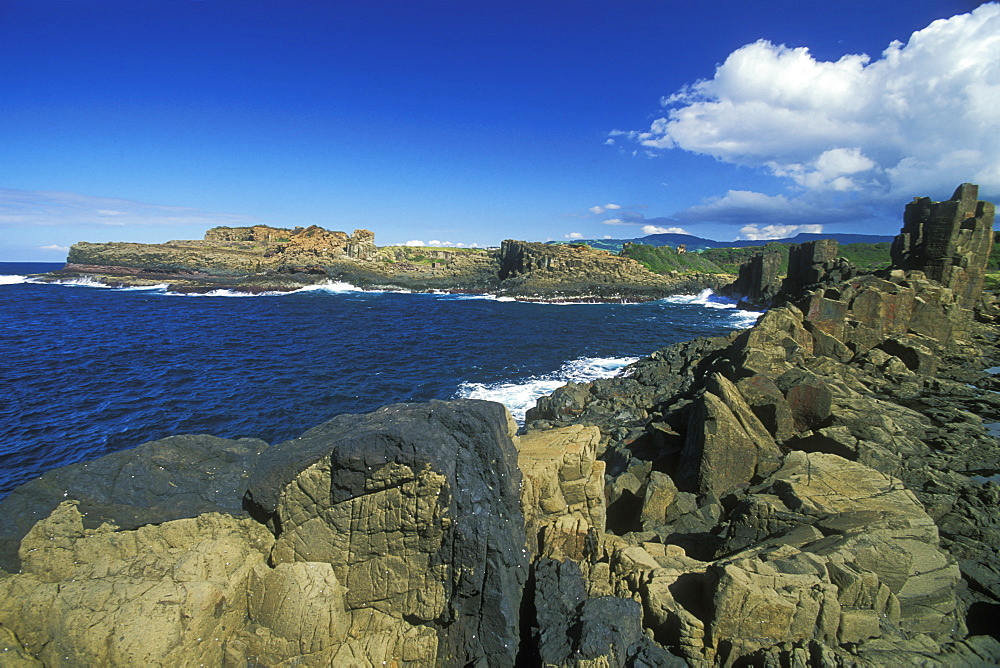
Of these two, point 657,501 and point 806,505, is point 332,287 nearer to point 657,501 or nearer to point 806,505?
point 657,501

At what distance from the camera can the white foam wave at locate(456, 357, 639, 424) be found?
A: 22.5m

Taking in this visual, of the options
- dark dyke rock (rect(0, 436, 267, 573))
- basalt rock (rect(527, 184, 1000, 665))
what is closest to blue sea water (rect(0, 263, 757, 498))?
basalt rock (rect(527, 184, 1000, 665))

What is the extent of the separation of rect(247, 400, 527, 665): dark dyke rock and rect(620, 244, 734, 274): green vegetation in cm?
9717

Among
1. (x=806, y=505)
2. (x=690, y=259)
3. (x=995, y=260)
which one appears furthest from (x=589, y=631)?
(x=690, y=259)

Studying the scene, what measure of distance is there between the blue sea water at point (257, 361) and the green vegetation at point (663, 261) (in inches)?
1673

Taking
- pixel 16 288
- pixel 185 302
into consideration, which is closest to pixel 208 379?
pixel 185 302

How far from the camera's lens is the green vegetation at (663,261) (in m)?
103

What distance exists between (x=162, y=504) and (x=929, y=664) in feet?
29.3

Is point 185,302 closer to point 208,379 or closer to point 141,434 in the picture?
point 208,379

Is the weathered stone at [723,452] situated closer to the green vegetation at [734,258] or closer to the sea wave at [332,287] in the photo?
the sea wave at [332,287]

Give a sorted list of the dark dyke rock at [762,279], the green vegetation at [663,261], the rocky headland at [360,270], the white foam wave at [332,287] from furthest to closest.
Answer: the green vegetation at [663,261] < the white foam wave at [332,287] < the rocky headland at [360,270] < the dark dyke rock at [762,279]

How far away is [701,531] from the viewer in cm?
893

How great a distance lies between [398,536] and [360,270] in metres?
98.0

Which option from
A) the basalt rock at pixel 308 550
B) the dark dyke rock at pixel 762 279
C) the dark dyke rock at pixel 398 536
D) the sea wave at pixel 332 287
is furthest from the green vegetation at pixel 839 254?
the dark dyke rock at pixel 398 536
